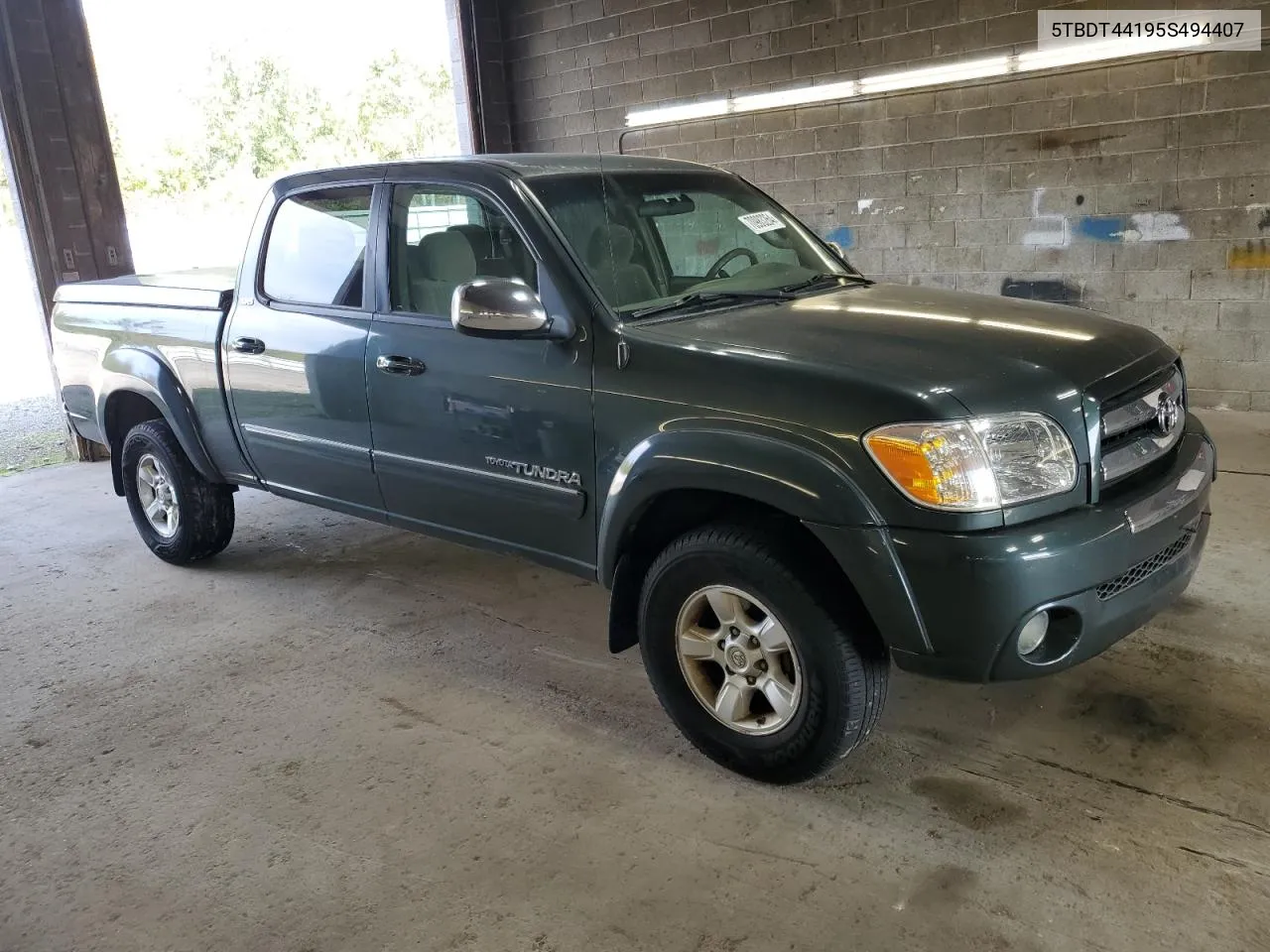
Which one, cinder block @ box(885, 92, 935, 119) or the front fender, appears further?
cinder block @ box(885, 92, 935, 119)

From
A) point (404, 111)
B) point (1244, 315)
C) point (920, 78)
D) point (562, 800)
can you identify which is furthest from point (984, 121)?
point (404, 111)

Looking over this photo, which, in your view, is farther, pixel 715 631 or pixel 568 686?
pixel 568 686

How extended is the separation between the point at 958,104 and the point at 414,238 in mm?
5175

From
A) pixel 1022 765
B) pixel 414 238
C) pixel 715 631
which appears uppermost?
pixel 414 238

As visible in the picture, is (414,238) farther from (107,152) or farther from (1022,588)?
(107,152)

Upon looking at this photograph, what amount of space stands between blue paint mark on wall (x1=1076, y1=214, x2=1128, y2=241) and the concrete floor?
135 inches

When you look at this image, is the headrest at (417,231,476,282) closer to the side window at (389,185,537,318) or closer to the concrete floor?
the side window at (389,185,537,318)

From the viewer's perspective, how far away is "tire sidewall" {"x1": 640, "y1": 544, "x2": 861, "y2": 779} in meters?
2.47

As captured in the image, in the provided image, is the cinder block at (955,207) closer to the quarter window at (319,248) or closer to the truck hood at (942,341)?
the truck hood at (942,341)

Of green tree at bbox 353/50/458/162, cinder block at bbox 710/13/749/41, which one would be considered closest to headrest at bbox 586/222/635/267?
cinder block at bbox 710/13/749/41

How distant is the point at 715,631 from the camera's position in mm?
2750

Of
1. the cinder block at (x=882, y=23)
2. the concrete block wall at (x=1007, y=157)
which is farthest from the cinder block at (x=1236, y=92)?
the cinder block at (x=882, y=23)

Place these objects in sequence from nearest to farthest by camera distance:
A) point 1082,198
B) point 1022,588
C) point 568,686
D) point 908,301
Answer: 1. point 1022,588
2. point 908,301
3. point 568,686
4. point 1082,198

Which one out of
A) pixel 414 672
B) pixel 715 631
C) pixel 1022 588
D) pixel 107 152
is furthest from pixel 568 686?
pixel 107 152
